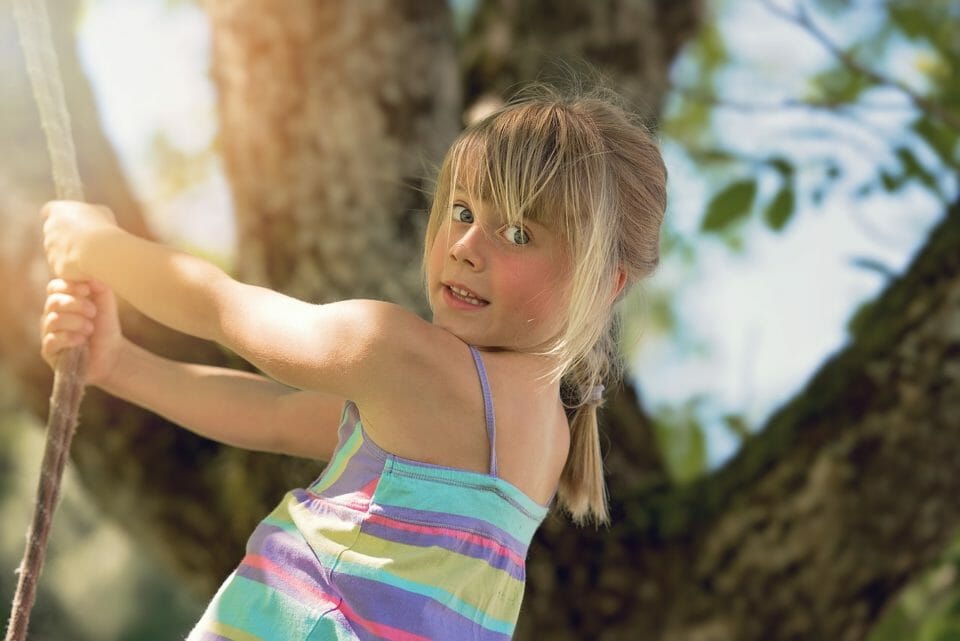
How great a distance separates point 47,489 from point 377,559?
39 centimetres

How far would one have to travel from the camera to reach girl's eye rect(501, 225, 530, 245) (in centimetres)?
115

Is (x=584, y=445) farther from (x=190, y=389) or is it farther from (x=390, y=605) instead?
(x=190, y=389)

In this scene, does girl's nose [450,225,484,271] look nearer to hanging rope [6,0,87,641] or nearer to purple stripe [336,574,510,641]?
purple stripe [336,574,510,641]

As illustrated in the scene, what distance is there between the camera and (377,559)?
3.62ft

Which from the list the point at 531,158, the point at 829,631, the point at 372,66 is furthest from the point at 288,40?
the point at 829,631

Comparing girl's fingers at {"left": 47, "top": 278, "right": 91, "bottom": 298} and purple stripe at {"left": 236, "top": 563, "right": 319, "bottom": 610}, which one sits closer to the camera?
purple stripe at {"left": 236, "top": 563, "right": 319, "bottom": 610}

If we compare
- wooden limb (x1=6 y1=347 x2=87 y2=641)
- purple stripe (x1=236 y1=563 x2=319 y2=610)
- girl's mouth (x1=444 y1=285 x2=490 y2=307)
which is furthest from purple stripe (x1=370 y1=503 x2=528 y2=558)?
wooden limb (x1=6 y1=347 x2=87 y2=641)

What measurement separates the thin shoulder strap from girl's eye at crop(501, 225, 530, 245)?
0.12m

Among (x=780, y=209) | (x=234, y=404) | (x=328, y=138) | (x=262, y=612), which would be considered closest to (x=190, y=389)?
(x=234, y=404)

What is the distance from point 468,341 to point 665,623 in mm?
1493

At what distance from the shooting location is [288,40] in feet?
7.82

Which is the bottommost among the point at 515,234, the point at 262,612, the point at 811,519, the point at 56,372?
the point at 811,519

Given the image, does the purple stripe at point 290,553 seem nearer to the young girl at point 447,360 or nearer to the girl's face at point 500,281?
the young girl at point 447,360

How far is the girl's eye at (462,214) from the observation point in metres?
1.18
